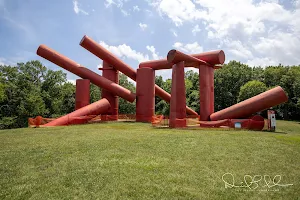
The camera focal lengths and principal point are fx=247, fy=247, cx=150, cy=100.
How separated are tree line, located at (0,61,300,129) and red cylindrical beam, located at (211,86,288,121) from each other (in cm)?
2603

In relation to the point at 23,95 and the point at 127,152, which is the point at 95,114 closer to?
the point at 127,152

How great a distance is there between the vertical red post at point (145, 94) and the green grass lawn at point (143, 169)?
1564cm

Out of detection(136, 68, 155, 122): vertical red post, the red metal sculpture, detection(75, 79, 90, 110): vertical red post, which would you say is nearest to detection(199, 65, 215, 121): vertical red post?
the red metal sculpture

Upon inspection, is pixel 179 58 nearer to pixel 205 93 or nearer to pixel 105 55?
pixel 205 93

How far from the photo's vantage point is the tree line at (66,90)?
131 feet

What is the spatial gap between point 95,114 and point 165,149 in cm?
1631

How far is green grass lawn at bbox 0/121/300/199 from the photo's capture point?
562 cm

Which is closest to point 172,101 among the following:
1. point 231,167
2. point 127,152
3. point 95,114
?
point 95,114

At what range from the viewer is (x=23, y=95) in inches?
1585

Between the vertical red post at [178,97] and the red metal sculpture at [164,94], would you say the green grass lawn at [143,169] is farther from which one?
the vertical red post at [178,97]

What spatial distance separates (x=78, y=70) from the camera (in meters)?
26.0

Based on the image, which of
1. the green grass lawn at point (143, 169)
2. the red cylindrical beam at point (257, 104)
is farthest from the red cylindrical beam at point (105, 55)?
the green grass lawn at point (143, 169)

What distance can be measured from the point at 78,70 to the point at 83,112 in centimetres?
512

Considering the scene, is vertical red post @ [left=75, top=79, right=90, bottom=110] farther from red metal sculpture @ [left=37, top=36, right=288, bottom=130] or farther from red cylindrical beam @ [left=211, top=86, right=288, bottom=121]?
red cylindrical beam @ [left=211, top=86, right=288, bottom=121]
